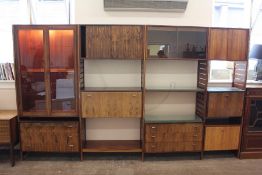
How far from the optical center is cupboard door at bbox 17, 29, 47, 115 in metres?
2.95

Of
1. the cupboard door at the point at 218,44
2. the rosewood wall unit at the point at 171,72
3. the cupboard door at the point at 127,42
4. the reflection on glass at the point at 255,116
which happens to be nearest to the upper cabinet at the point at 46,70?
the cupboard door at the point at 127,42

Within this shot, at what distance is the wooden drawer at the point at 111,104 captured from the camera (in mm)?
2986

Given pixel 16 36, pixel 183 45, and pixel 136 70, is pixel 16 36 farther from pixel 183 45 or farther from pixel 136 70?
pixel 183 45

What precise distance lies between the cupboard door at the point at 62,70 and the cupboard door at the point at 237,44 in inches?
84.8

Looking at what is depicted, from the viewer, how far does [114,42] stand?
2.92 metres

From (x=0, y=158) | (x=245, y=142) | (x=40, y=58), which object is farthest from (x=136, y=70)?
(x=0, y=158)

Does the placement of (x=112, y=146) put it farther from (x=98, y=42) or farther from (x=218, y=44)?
(x=218, y=44)

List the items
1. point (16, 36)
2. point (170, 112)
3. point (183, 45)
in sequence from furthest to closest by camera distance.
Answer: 1. point (170, 112)
2. point (183, 45)
3. point (16, 36)

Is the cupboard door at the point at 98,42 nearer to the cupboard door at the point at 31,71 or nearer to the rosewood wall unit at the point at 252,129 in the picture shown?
the cupboard door at the point at 31,71

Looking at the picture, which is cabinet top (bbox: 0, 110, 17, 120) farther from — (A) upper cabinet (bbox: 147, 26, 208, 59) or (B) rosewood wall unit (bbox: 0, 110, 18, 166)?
(A) upper cabinet (bbox: 147, 26, 208, 59)

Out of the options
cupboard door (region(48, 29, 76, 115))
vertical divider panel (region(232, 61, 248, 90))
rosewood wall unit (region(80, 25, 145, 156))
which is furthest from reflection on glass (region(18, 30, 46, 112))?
vertical divider panel (region(232, 61, 248, 90))

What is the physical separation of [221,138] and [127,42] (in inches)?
76.6

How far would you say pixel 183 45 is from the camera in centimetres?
315

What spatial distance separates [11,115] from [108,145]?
4.77 ft
